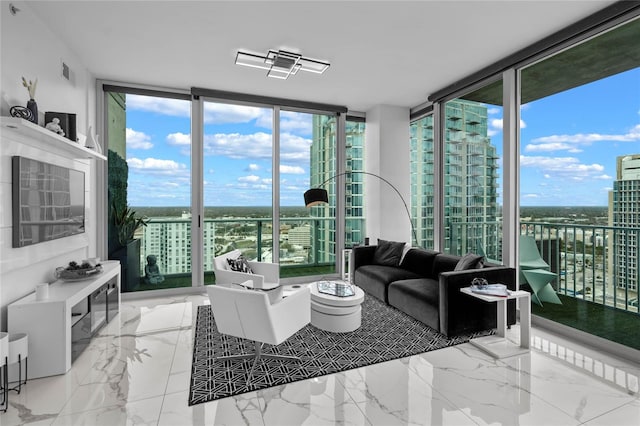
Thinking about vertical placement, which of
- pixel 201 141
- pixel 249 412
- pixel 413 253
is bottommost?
pixel 249 412

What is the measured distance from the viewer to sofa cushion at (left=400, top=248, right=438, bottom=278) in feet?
14.2

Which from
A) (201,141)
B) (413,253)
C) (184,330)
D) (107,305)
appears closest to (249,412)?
(184,330)

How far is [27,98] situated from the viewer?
9.58 ft

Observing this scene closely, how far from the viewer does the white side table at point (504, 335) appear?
2.91m

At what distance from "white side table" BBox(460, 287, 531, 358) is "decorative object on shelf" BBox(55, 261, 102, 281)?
3.66 meters

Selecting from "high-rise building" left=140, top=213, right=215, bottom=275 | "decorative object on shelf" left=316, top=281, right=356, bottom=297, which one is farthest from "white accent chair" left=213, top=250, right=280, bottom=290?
"high-rise building" left=140, top=213, right=215, bottom=275

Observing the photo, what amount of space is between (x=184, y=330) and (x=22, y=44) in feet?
9.81

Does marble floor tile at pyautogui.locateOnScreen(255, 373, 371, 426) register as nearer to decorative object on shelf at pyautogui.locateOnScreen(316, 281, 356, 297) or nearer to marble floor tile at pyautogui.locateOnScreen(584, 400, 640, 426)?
decorative object on shelf at pyautogui.locateOnScreen(316, 281, 356, 297)

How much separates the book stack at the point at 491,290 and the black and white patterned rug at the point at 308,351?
535mm

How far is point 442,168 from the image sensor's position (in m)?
5.17

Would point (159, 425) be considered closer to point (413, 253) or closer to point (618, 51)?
point (413, 253)

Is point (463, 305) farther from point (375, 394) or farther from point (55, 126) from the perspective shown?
point (55, 126)

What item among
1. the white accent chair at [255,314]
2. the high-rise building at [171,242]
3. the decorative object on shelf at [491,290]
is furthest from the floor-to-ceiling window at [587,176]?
the high-rise building at [171,242]

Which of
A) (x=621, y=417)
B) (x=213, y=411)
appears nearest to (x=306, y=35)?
(x=213, y=411)
